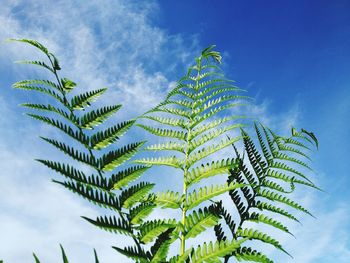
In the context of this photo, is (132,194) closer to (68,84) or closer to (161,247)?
(161,247)

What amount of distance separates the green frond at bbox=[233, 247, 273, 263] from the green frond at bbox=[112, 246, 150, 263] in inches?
19.4

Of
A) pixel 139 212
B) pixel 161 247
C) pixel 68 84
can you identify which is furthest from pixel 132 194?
pixel 68 84

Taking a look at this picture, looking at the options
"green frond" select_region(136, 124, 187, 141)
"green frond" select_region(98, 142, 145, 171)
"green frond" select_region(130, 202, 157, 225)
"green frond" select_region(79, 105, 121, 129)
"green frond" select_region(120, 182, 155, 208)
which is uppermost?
"green frond" select_region(136, 124, 187, 141)

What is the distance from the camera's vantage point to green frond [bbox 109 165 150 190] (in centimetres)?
177

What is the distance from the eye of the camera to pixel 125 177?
70.6 inches

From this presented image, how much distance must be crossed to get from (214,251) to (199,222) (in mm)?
166

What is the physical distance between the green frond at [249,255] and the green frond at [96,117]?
908 mm

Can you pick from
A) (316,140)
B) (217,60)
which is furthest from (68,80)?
(316,140)

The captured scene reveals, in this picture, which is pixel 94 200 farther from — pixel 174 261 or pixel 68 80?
pixel 68 80

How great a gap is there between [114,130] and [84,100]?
0.21m

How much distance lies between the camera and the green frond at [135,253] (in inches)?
62.0

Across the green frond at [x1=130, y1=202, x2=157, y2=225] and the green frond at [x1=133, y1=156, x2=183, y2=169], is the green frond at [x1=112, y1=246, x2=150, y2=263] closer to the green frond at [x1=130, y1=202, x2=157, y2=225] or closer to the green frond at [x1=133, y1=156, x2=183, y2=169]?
A: the green frond at [x1=130, y1=202, x2=157, y2=225]

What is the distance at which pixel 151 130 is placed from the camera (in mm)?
2633

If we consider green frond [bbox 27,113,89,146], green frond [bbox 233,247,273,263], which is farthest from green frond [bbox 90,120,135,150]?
green frond [bbox 233,247,273,263]
